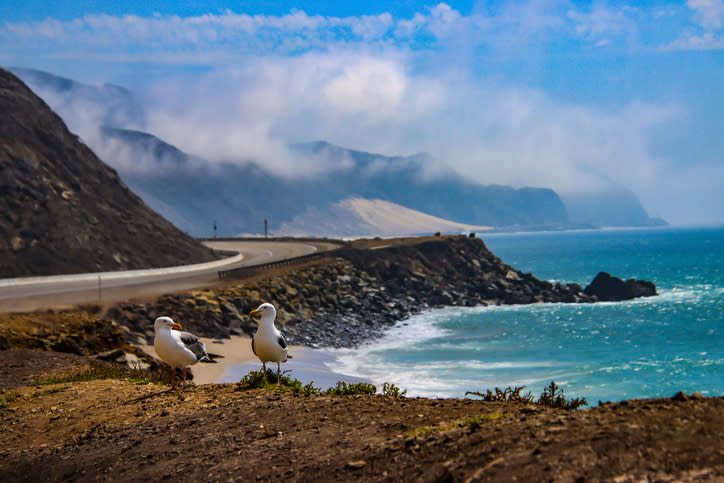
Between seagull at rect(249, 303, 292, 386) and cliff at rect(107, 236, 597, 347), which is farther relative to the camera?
cliff at rect(107, 236, 597, 347)

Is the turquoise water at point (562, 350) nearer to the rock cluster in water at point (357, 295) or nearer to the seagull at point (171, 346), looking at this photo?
the rock cluster in water at point (357, 295)

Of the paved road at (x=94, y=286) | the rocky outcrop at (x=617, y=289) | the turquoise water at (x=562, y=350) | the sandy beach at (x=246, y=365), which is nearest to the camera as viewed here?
the sandy beach at (x=246, y=365)

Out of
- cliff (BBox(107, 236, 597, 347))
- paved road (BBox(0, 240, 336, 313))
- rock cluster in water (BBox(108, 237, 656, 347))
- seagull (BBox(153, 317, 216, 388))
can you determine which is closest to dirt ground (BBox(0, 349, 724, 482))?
seagull (BBox(153, 317, 216, 388))

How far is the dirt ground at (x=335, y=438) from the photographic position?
4.93 m

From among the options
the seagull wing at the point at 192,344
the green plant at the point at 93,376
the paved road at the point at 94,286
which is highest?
the paved road at the point at 94,286

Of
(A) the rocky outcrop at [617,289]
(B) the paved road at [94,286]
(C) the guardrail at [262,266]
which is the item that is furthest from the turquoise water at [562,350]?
(B) the paved road at [94,286]

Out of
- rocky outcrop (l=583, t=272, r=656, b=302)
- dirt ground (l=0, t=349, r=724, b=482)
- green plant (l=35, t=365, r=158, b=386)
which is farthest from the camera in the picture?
rocky outcrop (l=583, t=272, r=656, b=302)

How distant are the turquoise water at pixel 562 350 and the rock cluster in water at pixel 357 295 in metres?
2.43

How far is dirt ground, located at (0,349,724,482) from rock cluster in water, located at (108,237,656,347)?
654 inches

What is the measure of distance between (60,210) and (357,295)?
69.4 feet

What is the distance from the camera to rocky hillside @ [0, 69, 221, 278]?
1590 inches

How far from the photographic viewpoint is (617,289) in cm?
6047

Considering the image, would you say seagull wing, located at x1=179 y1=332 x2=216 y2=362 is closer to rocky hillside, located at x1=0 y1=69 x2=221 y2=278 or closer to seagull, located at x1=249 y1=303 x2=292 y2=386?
seagull, located at x1=249 y1=303 x2=292 y2=386

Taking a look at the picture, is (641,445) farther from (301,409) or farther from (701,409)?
(301,409)
